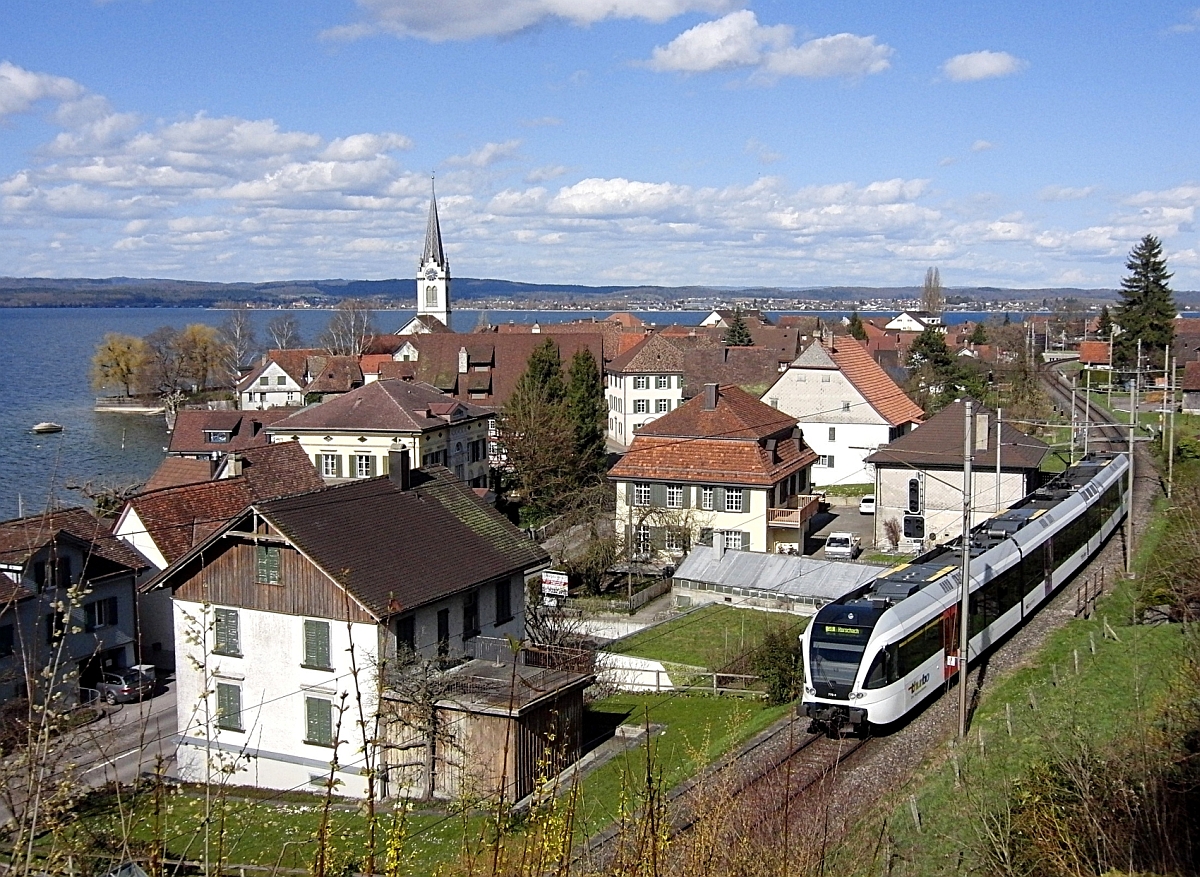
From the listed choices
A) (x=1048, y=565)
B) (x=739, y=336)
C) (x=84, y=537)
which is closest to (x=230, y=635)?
(x=84, y=537)

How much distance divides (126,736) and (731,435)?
24.5 meters

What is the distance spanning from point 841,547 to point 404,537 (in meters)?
20.4

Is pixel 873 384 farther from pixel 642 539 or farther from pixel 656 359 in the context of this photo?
pixel 642 539

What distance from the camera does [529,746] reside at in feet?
69.5

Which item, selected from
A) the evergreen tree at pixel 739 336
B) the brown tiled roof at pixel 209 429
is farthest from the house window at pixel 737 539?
the evergreen tree at pixel 739 336

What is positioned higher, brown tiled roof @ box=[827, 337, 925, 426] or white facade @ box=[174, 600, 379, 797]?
brown tiled roof @ box=[827, 337, 925, 426]

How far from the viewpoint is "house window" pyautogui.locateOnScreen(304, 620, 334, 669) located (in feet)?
78.1

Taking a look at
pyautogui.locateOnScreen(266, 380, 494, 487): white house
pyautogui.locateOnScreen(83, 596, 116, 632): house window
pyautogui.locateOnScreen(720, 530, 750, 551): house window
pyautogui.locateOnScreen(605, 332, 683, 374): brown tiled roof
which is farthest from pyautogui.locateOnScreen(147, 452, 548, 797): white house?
pyautogui.locateOnScreen(605, 332, 683, 374): brown tiled roof

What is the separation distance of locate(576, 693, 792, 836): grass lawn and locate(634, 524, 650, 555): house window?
605 inches

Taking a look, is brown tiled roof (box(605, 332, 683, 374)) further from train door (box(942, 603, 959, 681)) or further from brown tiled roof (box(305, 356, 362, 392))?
train door (box(942, 603, 959, 681))

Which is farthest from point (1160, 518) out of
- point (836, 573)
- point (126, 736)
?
point (126, 736)

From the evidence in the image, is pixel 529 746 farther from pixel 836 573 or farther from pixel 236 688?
pixel 836 573

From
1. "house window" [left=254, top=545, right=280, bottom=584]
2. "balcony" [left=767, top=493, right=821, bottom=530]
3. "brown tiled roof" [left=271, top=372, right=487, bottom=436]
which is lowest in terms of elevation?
"balcony" [left=767, top=493, right=821, bottom=530]

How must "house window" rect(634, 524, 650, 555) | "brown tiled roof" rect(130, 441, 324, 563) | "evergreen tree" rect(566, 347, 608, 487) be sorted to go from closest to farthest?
"brown tiled roof" rect(130, 441, 324, 563)
"house window" rect(634, 524, 650, 555)
"evergreen tree" rect(566, 347, 608, 487)
